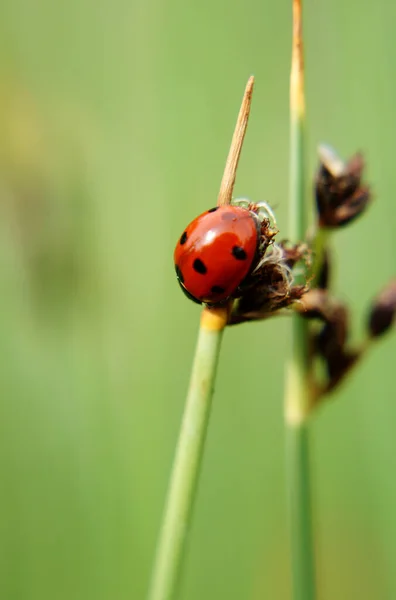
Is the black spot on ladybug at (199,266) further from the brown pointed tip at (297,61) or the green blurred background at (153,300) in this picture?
the green blurred background at (153,300)

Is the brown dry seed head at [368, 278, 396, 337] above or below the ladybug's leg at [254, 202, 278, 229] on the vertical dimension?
below

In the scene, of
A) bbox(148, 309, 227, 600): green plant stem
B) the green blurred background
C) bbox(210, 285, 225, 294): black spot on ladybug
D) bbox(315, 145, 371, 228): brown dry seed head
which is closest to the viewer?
bbox(148, 309, 227, 600): green plant stem

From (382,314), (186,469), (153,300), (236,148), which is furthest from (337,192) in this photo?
(153,300)

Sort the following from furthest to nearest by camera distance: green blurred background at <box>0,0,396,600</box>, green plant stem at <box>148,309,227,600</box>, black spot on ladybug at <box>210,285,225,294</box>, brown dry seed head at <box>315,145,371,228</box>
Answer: green blurred background at <box>0,0,396,600</box>, brown dry seed head at <box>315,145,371,228</box>, black spot on ladybug at <box>210,285,225,294</box>, green plant stem at <box>148,309,227,600</box>

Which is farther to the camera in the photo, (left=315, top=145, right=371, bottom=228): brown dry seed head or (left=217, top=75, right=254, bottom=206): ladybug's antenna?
(left=315, top=145, right=371, bottom=228): brown dry seed head

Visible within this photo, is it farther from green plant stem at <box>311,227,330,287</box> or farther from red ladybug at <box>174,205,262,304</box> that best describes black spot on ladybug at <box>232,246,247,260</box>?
green plant stem at <box>311,227,330,287</box>

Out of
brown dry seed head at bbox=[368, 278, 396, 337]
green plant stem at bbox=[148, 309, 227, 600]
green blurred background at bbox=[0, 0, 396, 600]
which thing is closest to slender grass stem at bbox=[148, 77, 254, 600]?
green plant stem at bbox=[148, 309, 227, 600]

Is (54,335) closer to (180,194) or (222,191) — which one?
(180,194)
